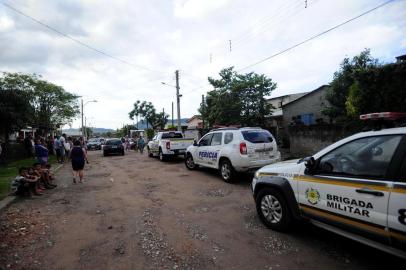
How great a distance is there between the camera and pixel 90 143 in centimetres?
3781

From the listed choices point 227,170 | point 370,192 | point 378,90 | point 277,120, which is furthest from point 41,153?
point 277,120

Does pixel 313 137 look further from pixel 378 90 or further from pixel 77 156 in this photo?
pixel 77 156

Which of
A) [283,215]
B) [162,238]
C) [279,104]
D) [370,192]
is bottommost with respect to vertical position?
[162,238]

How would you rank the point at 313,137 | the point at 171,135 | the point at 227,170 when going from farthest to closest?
the point at 171,135 → the point at 313,137 → the point at 227,170

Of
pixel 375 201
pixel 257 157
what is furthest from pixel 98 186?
pixel 375 201

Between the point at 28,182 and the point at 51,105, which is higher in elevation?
the point at 51,105

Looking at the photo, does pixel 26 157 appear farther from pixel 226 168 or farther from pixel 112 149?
pixel 226 168

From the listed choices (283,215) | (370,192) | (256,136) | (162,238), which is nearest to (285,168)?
(283,215)

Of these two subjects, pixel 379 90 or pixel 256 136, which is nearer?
pixel 256 136

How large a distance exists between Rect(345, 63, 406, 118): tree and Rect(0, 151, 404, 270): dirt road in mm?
6850

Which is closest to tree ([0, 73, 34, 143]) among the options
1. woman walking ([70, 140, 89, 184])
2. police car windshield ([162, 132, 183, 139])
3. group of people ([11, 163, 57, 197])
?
police car windshield ([162, 132, 183, 139])

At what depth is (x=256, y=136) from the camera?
862 centimetres

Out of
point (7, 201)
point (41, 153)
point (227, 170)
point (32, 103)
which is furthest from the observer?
point (32, 103)

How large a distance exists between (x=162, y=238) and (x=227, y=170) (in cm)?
467
